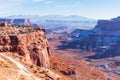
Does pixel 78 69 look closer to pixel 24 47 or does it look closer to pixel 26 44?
pixel 26 44

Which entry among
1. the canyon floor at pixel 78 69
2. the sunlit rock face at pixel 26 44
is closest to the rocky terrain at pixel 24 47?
the sunlit rock face at pixel 26 44

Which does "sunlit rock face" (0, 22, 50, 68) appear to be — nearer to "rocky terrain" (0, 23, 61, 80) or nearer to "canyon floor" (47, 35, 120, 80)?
"rocky terrain" (0, 23, 61, 80)

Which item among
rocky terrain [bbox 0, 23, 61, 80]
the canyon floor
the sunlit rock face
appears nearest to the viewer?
rocky terrain [bbox 0, 23, 61, 80]

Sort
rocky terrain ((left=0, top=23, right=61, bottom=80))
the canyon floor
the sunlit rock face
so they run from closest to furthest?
rocky terrain ((left=0, top=23, right=61, bottom=80)), the sunlit rock face, the canyon floor

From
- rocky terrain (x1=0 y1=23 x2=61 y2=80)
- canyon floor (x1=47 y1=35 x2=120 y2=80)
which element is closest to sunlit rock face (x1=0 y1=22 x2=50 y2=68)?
rocky terrain (x1=0 y1=23 x2=61 y2=80)

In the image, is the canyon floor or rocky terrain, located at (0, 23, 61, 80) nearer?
rocky terrain, located at (0, 23, 61, 80)

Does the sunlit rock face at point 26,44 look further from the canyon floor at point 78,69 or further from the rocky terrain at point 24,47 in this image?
the canyon floor at point 78,69

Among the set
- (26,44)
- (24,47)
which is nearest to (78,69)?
(26,44)

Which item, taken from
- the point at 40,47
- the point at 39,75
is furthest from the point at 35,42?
the point at 39,75
